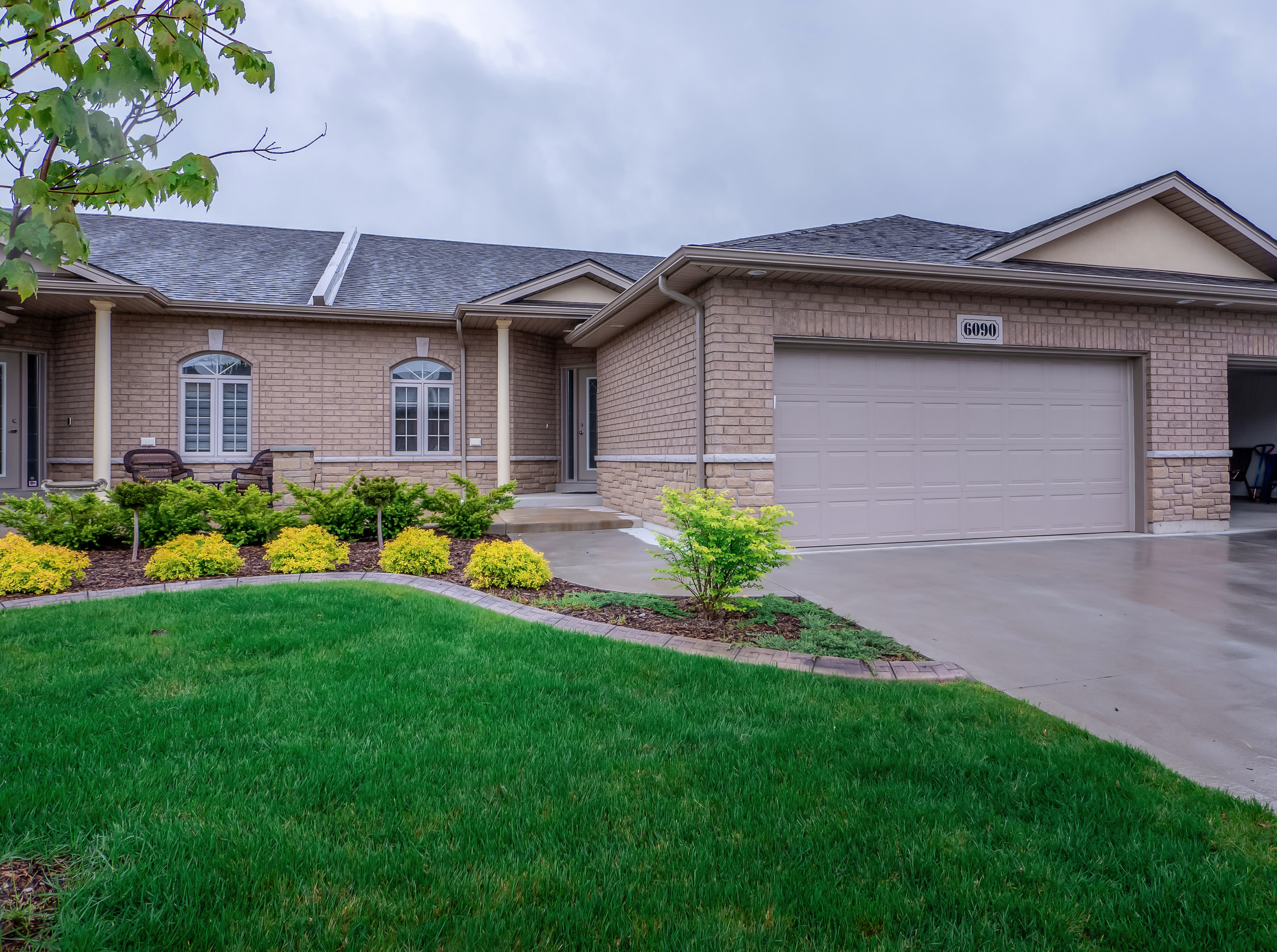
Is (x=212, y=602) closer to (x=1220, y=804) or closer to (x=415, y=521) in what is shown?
(x=415, y=521)

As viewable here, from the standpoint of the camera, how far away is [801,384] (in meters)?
8.44

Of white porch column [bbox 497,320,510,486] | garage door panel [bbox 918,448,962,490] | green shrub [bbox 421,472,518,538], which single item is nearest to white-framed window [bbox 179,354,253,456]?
white porch column [bbox 497,320,510,486]

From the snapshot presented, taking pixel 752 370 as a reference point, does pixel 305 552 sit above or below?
below

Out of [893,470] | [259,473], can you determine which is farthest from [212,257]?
[893,470]

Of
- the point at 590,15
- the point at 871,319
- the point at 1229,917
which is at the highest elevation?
the point at 590,15

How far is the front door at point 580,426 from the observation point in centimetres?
1417

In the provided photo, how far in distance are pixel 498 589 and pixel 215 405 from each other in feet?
30.5

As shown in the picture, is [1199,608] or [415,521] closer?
[1199,608]

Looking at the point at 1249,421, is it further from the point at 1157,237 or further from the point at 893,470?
the point at 893,470

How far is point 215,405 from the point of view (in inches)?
495

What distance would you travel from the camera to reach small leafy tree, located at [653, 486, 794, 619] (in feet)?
15.8

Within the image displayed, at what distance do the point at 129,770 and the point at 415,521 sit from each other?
591 centimetres

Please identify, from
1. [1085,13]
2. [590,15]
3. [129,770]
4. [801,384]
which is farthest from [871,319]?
[1085,13]

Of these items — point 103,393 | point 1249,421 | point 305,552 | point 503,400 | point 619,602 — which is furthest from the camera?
point 1249,421
